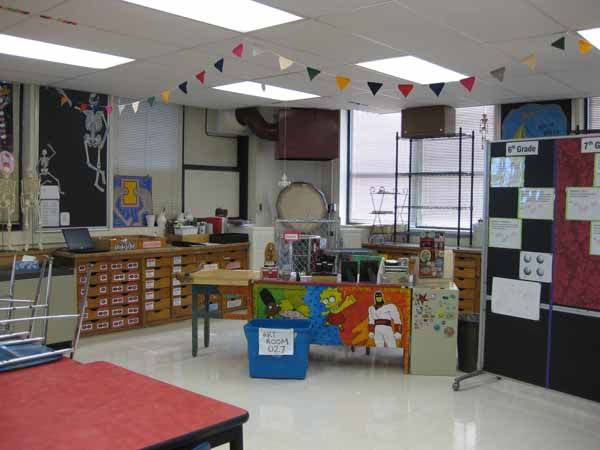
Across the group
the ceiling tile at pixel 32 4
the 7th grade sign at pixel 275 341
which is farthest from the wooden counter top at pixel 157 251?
the ceiling tile at pixel 32 4

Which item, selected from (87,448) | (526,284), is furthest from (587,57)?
(87,448)

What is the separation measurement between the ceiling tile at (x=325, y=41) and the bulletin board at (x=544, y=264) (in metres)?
1.18

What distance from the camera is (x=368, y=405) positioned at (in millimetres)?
4289

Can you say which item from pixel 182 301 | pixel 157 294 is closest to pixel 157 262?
pixel 157 294

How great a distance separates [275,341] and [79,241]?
2.66 meters

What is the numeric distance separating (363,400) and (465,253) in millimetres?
3032

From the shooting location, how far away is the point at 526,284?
4230 millimetres

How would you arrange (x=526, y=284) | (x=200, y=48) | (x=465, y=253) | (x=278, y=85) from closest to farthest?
(x=526, y=284) < (x=200, y=48) < (x=278, y=85) < (x=465, y=253)

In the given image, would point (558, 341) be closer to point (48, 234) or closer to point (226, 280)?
point (226, 280)

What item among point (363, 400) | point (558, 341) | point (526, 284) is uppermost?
point (526, 284)

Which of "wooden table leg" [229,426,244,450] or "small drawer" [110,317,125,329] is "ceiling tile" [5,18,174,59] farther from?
"wooden table leg" [229,426,244,450]

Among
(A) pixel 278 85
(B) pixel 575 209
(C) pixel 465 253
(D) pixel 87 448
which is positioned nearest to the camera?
(D) pixel 87 448

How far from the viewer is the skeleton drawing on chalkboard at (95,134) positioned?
660 centimetres

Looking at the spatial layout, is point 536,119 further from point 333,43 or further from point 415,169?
point 333,43
